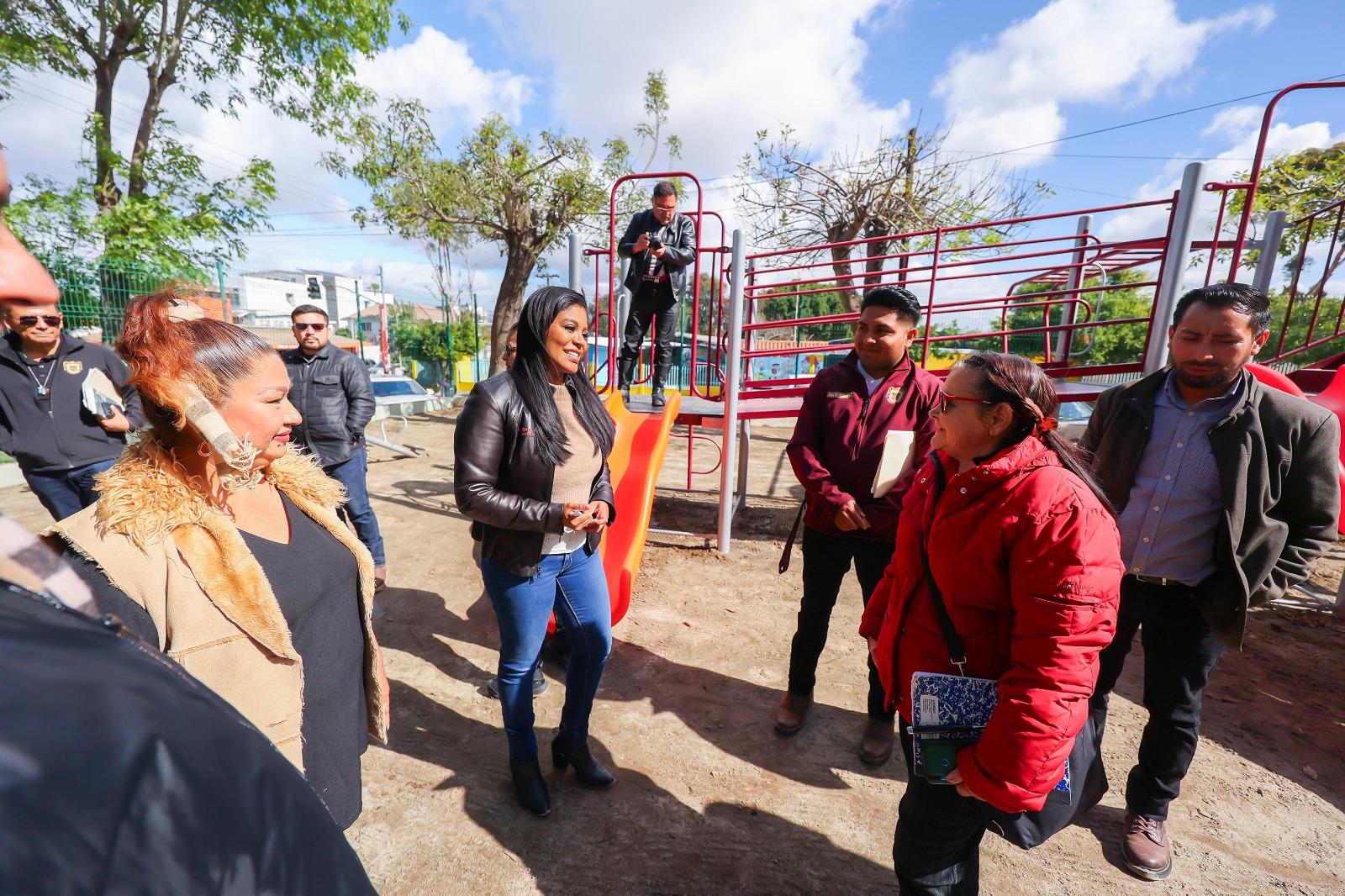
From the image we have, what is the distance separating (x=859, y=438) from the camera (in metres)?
2.49

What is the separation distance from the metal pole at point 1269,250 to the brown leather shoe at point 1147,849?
3569 millimetres

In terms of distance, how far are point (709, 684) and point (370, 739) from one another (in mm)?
1625

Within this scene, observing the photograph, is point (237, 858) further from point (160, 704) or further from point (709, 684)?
point (709, 684)

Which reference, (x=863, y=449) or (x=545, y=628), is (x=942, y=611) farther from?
(x=545, y=628)

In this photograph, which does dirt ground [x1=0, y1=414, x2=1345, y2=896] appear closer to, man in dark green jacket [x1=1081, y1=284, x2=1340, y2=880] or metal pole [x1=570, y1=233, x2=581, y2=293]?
man in dark green jacket [x1=1081, y1=284, x2=1340, y2=880]

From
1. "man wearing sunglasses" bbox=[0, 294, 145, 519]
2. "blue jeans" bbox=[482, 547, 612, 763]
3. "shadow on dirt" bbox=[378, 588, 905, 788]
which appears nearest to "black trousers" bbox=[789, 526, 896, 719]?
"shadow on dirt" bbox=[378, 588, 905, 788]

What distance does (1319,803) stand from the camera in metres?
2.43

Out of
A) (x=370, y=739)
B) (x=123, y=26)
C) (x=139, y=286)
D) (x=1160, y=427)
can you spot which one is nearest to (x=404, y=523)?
(x=370, y=739)

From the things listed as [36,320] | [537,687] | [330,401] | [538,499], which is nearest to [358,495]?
[330,401]

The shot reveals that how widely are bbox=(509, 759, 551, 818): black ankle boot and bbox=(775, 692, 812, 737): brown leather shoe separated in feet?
3.65

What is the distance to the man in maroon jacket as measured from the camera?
2.44 m

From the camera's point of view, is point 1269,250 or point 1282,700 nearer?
point 1282,700

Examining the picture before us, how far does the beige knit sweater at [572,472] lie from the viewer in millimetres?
2041

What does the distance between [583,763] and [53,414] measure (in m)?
3.50
